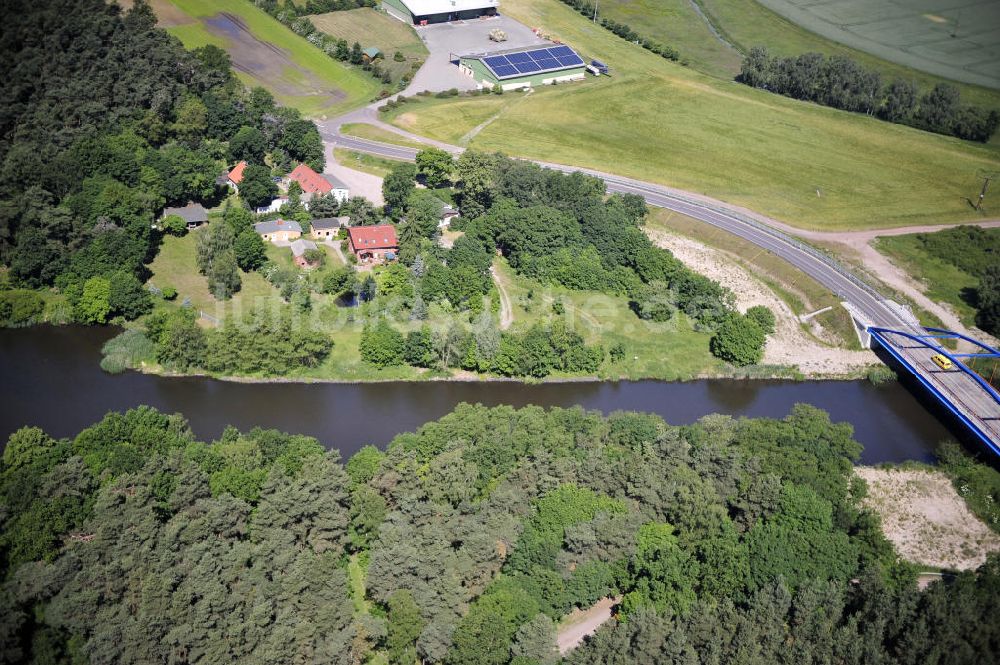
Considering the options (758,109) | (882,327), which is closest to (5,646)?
(882,327)

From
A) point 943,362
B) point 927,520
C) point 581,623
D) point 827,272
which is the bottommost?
point 581,623

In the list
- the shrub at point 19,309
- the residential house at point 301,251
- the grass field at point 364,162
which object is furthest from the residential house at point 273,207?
the shrub at point 19,309

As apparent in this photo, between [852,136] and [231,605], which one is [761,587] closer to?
[231,605]

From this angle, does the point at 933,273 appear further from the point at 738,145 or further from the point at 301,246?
the point at 301,246

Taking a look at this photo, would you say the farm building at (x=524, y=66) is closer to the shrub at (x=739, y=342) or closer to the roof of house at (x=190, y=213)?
the roof of house at (x=190, y=213)

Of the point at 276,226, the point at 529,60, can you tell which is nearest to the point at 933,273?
the point at 529,60

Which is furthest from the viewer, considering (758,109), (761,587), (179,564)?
(758,109)

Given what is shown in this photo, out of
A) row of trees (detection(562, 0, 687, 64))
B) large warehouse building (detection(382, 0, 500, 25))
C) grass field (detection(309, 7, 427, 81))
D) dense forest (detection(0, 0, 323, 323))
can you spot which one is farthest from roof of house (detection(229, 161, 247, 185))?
row of trees (detection(562, 0, 687, 64))
